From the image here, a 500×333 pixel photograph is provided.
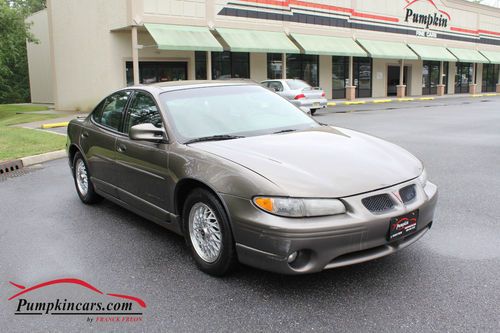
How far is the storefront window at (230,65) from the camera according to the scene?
24844mm

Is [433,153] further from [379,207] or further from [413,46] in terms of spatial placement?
[413,46]

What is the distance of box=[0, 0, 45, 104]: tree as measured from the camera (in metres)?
23.3

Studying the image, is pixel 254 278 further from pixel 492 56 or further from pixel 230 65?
pixel 492 56

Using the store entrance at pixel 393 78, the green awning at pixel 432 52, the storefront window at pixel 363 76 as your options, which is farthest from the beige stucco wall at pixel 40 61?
the green awning at pixel 432 52

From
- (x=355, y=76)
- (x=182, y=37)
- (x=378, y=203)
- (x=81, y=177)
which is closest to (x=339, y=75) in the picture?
(x=355, y=76)

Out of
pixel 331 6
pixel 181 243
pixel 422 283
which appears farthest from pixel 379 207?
pixel 331 6

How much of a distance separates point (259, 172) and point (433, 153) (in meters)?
6.96

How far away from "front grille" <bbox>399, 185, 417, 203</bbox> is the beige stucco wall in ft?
101

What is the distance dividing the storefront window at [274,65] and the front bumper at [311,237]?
24.3 meters

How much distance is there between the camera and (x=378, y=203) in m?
3.40

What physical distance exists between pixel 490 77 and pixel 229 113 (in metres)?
46.8

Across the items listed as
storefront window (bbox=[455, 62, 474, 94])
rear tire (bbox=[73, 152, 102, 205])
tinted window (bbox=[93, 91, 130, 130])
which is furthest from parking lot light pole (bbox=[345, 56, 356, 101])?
tinted window (bbox=[93, 91, 130, 130])

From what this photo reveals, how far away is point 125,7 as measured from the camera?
20.0 metres

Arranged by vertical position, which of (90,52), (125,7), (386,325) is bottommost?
(386,325)
